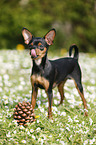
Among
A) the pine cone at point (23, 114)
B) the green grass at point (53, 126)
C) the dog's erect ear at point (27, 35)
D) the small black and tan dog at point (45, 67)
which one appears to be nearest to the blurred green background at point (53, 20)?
the green grass at point (53, 126)

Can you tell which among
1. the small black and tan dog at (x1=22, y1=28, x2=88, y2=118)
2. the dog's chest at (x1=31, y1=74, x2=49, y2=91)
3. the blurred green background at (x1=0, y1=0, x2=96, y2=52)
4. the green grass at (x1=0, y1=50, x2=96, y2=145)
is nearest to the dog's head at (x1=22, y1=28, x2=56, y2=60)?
the small black and tan dog at (x1=22, y1=28, x2=88, y2=118)

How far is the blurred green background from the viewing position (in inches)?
507

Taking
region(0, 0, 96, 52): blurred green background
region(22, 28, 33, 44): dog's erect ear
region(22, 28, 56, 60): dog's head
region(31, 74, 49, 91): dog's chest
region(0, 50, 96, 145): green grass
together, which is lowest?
region(0, 50, 96, 145): green grass

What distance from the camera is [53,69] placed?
3283mm

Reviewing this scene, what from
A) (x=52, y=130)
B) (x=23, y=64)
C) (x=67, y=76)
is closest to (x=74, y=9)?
(x=23, y=64)

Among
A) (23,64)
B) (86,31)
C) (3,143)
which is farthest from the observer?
(86,31)

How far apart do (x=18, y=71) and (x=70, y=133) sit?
14.7 ft

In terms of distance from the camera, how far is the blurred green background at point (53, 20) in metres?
12.9

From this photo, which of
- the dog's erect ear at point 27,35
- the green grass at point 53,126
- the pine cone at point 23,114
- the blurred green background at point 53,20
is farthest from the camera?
the blurred green background at point 53,20

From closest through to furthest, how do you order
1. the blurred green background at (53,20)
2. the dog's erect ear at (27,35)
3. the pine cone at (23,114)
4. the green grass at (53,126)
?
the green grass at (53,126), the dog's erect ear at (27,35), the pine cone at (23,114), the blurred green background at (53,20)

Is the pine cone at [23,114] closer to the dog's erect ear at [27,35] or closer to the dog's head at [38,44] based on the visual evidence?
the dog's head at [38,44]

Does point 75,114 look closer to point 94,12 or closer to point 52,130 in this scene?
point 52,130

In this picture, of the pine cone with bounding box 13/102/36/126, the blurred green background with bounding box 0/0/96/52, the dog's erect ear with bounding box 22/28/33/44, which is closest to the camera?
the dog's erect ear with bounding box 22/28/33/44

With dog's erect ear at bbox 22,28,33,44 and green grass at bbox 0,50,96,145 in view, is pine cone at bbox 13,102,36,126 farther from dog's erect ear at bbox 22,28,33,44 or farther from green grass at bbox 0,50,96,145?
dog's erect ear at bbox 22,28,33,44
